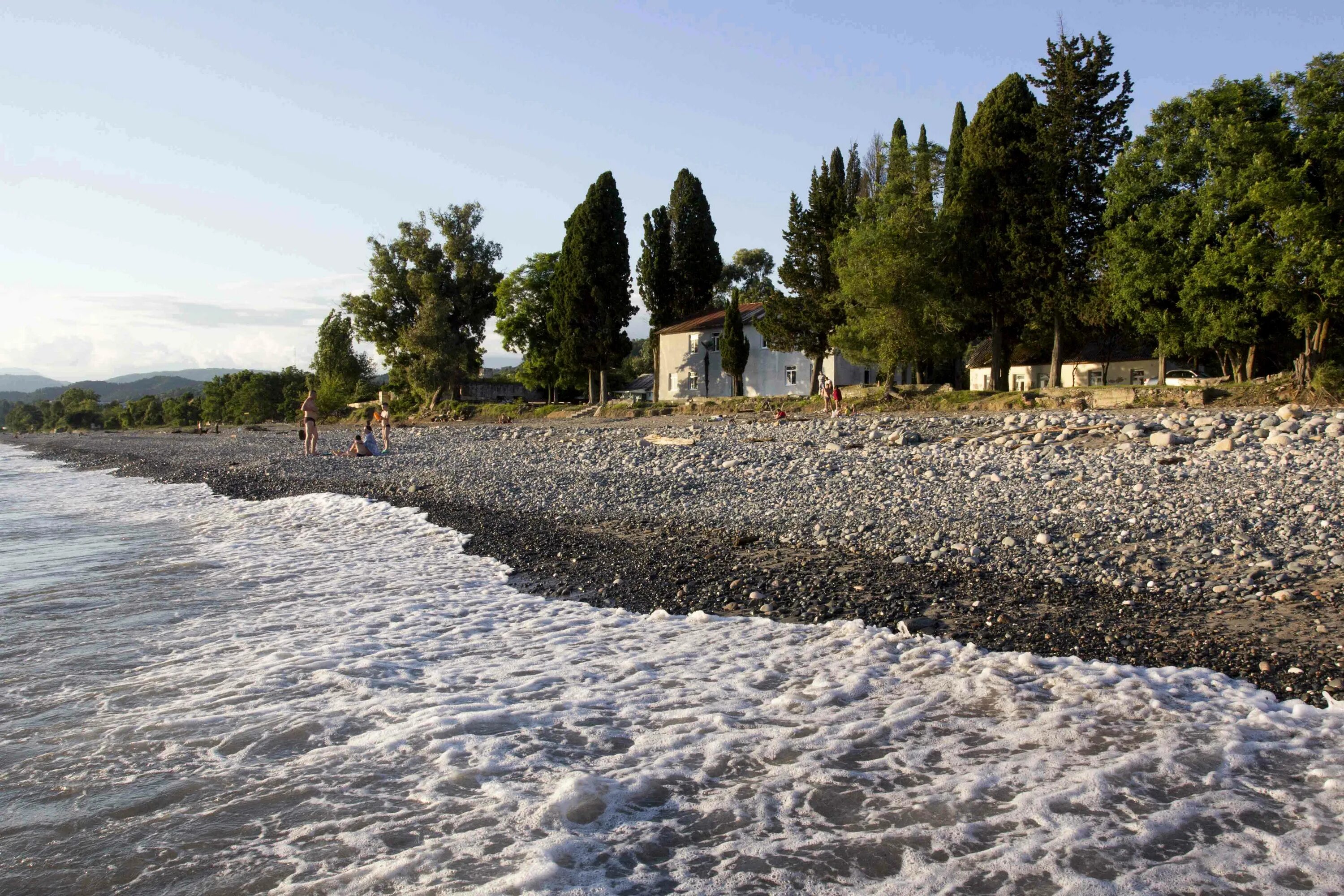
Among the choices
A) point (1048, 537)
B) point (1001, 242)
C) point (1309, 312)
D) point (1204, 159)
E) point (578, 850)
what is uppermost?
point (1204, 159)

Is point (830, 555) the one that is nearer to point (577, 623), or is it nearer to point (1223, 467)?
point (577, 623)

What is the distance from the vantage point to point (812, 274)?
3853 cm

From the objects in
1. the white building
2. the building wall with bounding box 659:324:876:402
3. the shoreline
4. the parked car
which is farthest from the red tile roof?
the shoreline

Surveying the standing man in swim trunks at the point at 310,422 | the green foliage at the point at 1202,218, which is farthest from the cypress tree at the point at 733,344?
the standing man in swim trunks at the point at 310,422

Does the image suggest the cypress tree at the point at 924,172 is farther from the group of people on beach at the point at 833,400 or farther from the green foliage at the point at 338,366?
the green foliage at the point at 338,366

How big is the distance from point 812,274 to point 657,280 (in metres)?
16.4

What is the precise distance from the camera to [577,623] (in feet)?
24.5

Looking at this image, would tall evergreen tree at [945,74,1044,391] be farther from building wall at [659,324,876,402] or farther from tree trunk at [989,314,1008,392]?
building wall at [659,324,876,402]

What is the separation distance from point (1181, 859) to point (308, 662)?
19.3 feet

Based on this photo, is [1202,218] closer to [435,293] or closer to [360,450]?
[360,450]

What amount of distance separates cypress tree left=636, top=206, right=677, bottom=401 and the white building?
50.6 inches

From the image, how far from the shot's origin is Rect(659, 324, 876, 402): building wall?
48344mm

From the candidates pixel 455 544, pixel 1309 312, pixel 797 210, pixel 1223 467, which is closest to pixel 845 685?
pixel 455 544

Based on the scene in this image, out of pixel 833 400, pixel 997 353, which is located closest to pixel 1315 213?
pixel 997 353
